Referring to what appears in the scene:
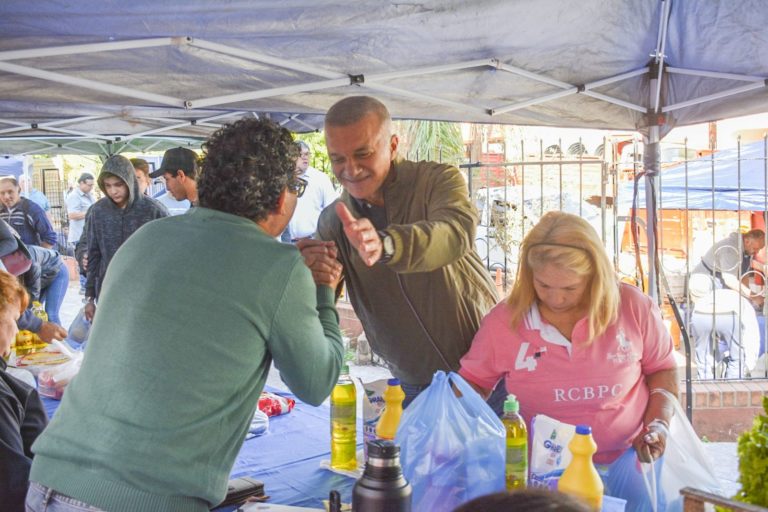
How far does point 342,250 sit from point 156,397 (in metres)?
1.07

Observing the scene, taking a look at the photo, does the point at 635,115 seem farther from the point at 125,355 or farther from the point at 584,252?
the point at 125,355

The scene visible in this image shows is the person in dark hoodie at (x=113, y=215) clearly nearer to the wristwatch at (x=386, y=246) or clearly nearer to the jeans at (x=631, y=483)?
the wristwatch at (x=386, y=246)

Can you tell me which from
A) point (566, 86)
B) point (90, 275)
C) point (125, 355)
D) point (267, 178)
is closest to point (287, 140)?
point (267, 178)

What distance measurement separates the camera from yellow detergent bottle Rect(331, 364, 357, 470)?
86.4 inches

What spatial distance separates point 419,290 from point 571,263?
1.49 feet

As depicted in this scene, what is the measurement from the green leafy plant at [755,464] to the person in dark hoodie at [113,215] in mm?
4305

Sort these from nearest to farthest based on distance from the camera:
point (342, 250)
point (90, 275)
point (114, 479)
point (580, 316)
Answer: point (114, 479) → point (580, 316) → point (342, 250) → point (90, 275)

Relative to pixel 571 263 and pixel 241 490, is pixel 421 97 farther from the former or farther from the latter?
pixel 241 490

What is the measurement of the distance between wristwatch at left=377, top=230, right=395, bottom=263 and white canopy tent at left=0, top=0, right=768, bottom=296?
50.3 inches

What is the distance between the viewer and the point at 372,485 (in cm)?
131

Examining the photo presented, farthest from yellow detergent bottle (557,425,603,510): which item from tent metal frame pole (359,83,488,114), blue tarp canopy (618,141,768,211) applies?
blue tarp canopy (618,141,768,211)

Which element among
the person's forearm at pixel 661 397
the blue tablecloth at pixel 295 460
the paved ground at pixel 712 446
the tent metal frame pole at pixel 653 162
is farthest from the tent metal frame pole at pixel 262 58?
the person's forearm at pixel 661 397

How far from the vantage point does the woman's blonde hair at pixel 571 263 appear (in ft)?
7.25

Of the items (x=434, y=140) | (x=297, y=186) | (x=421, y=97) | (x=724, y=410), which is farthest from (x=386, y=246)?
(x=434, y=140)
